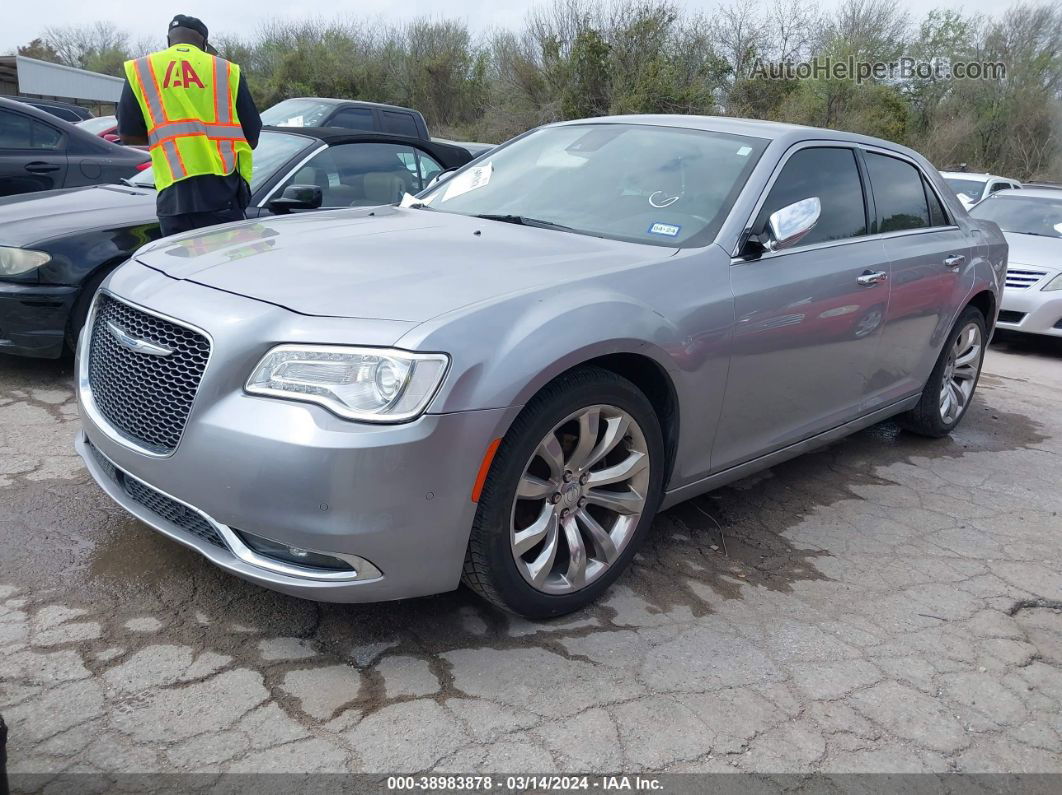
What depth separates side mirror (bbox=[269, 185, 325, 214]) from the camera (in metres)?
4.95

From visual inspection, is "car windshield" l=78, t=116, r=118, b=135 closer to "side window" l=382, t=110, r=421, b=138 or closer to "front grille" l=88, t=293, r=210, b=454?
"side window" l=382, t=110, r=421, b=138

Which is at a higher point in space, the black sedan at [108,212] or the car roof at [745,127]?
the car roof at [745,127]

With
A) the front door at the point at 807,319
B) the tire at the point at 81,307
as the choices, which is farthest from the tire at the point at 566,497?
the tire at the point at 81,307

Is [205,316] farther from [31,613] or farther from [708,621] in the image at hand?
[708,621]

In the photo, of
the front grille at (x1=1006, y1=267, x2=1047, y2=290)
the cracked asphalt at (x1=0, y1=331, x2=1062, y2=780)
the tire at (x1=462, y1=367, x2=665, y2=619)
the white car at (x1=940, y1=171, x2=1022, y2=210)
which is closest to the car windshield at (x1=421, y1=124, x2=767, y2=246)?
the tire at (x1=462, y1=367, x2=665, y2=619)

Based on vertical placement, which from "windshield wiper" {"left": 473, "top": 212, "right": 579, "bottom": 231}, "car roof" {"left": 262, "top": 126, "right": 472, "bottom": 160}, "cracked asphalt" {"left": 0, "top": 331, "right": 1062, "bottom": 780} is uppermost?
"car roof" {"left": 262, "top": 126, "right": 472, "bottom": 160}

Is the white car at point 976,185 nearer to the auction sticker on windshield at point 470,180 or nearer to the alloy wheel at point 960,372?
the alloy wheel at point 960,372

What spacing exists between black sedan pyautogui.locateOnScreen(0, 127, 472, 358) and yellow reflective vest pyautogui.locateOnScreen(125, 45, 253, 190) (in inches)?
17.6

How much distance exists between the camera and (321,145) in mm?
5961

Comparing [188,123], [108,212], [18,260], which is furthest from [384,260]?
[108,212]

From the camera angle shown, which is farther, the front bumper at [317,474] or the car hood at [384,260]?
the car hood at [384,260]

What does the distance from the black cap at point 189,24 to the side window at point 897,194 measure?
3.52 metres

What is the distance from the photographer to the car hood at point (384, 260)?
262cm

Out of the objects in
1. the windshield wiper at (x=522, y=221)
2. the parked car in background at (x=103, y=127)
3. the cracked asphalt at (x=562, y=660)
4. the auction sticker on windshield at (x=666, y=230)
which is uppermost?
the auction sticker on windshield at (x=666, y=230)
